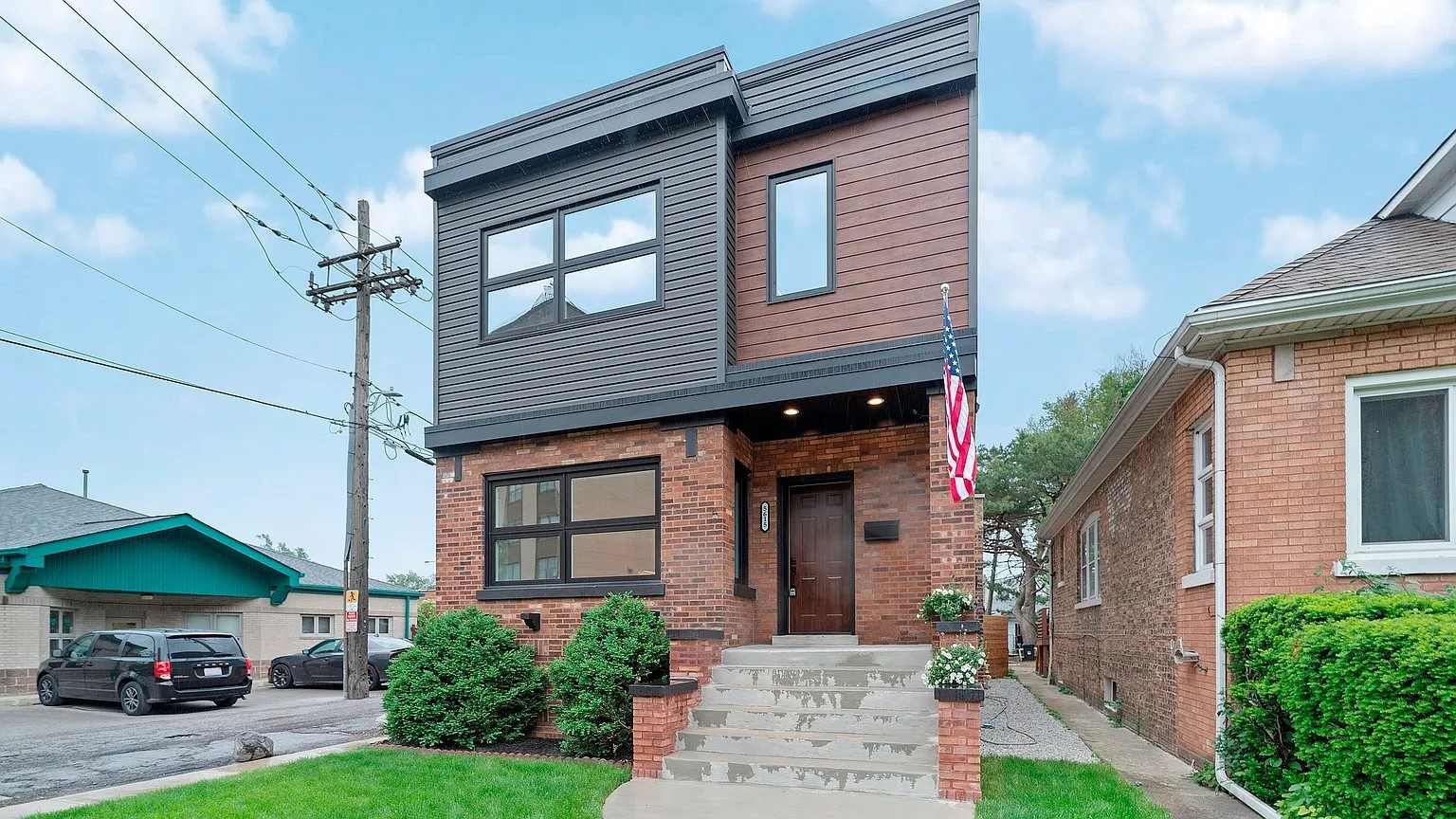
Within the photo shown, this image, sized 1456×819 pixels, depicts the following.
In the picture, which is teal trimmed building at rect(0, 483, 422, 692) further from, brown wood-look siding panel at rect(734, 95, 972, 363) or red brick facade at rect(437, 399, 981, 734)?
brown wood-look siding panel at rect(734, 95, 972, 363)

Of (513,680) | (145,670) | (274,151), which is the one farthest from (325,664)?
(513,680)

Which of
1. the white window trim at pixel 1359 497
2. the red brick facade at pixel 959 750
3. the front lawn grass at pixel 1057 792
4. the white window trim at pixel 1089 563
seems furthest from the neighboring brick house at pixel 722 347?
the white window trim at pixel 1089 563

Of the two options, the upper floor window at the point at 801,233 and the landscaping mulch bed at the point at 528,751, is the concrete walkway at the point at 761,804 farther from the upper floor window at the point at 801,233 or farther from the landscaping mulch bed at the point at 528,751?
the upper floor window at the point at 801,233

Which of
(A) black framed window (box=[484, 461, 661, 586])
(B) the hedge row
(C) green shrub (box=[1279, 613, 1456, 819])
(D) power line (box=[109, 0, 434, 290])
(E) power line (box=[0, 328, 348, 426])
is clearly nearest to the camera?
(C) green shrub (box=[1279, 613, 1456, 819])

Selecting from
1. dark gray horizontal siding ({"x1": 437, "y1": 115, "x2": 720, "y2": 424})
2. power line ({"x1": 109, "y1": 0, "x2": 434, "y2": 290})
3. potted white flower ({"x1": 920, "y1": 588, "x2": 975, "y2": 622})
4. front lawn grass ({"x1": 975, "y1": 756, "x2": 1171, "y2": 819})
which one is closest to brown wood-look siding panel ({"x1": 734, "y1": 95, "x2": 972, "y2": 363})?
dark gray horizontal siding ({"x1": 437, "y1": 115, "x2": 720, "y2": 424})

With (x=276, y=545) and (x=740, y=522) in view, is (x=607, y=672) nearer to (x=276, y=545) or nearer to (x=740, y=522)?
(x=740, y=522)

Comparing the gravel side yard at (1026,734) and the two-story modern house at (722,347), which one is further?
the two-story modern house at (722,347)

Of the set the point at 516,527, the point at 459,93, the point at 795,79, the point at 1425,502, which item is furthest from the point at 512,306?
the point at 459,93

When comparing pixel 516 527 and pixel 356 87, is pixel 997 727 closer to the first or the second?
pixel 516 527

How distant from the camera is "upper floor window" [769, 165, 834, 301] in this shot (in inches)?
362

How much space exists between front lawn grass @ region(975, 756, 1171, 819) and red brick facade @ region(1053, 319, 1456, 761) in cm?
103

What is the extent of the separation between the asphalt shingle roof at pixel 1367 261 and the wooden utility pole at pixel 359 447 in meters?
14.2

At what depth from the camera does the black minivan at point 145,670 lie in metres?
14.8

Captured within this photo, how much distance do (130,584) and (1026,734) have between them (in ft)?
61.4
